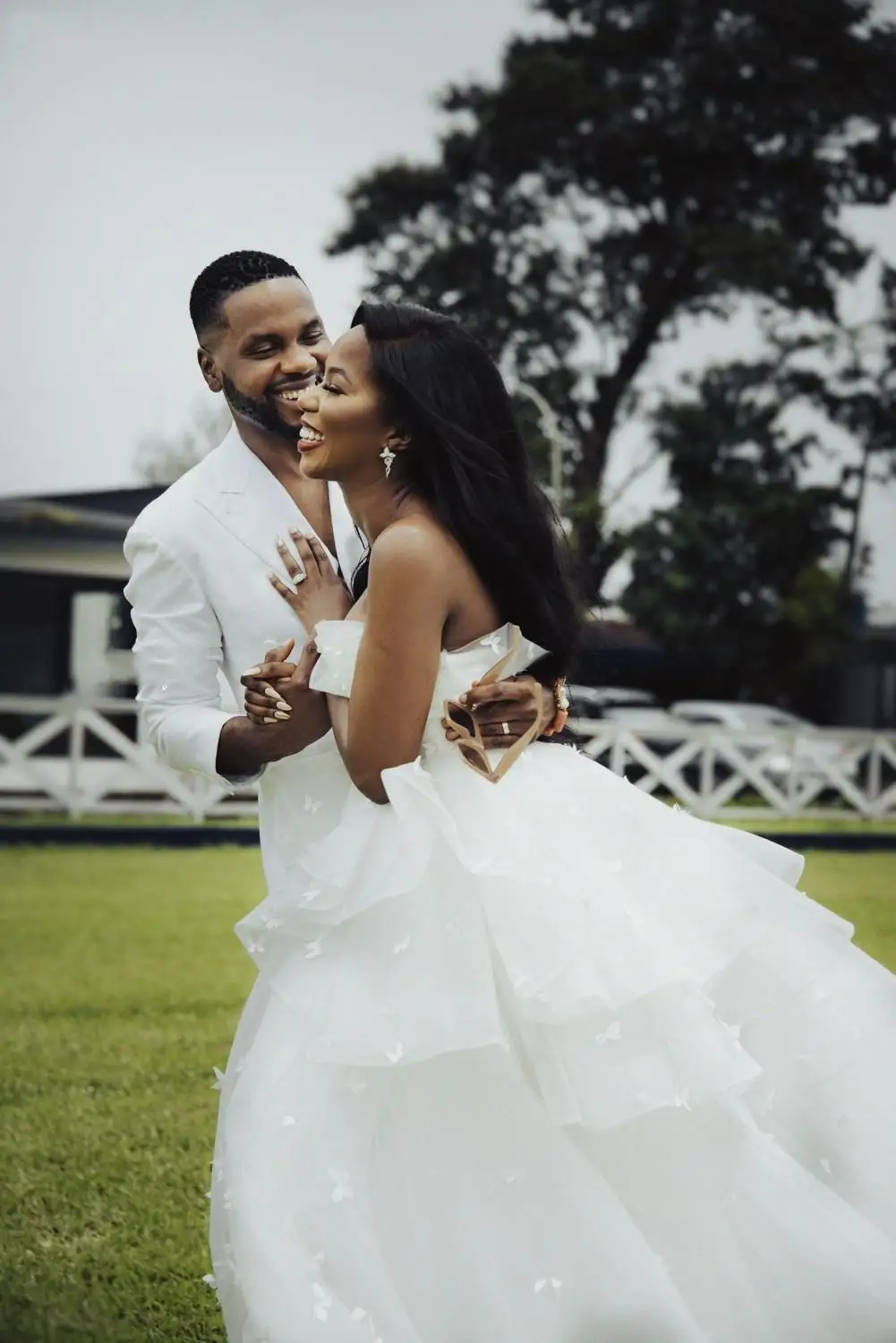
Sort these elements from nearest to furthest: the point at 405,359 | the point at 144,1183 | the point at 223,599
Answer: the point at 405,359, the point at 223,599, the point at 144,1183

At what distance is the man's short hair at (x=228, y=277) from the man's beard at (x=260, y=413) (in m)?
0.13

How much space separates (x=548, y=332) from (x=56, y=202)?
→ 13.0m

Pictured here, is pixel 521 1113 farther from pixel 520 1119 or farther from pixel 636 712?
pixel 636 712

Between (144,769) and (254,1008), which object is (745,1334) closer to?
(254,1008)

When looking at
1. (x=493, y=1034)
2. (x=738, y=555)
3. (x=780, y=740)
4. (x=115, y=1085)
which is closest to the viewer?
(x=493, y=1034)

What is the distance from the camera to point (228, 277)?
3.06 m

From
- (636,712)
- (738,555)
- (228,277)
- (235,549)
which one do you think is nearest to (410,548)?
(235,549)

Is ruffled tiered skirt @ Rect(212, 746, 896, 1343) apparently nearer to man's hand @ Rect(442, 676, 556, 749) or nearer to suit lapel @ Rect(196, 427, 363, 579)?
man's hand @ Rect(442, 676, 556, 749)

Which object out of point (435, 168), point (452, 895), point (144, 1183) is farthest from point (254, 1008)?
point (435, 168)

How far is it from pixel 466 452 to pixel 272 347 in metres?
0.58

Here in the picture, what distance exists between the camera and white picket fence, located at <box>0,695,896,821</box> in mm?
15242

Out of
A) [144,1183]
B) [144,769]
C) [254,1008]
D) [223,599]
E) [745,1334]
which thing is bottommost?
[144,769]

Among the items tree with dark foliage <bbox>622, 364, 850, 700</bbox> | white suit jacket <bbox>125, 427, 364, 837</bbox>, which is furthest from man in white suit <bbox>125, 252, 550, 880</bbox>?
tree with dark foliage <bbox>622, 364, 850, 700</bbox>

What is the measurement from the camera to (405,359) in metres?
2.67
